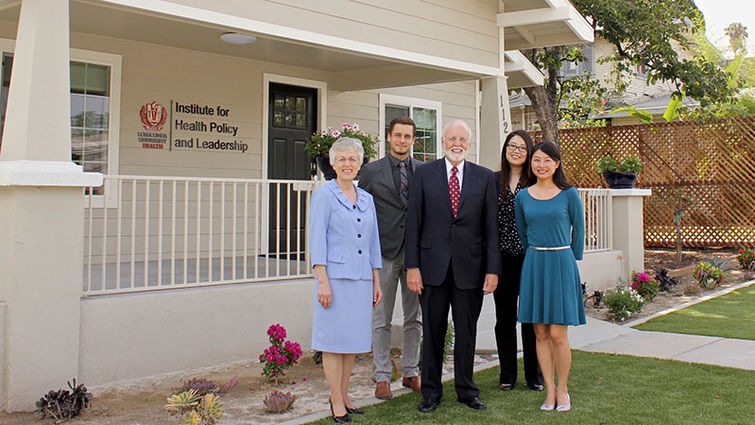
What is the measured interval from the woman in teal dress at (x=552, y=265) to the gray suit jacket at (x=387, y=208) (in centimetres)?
89

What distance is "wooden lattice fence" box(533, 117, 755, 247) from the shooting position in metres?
13.2

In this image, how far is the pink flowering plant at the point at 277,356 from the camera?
498 centimetres

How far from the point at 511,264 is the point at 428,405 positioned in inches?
44.7

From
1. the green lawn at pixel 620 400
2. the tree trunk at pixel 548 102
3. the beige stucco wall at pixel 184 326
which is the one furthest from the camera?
the tree trunk at pixel 548 102

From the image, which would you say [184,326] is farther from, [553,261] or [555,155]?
[555,155]

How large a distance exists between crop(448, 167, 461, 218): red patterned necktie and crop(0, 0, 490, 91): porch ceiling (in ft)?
8.09

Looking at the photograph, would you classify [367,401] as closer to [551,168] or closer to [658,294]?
[551,168]

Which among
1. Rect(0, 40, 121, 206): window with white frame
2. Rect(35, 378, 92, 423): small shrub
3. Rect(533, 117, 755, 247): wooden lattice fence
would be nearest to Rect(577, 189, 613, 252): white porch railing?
Rect(533, 117, 755, 247): wooden lattice fence

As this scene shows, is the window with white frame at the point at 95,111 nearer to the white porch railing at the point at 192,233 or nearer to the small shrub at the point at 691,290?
the white porch railing at the point at 192,233

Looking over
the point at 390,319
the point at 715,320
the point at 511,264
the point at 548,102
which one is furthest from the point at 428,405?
the point at 548,102

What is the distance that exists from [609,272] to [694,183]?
202 inches

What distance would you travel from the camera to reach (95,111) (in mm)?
7102

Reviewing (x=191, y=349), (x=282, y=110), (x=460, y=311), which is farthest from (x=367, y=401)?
(x=282, y=110)

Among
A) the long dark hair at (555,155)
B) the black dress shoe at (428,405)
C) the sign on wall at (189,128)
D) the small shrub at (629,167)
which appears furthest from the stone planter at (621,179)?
the black dress shoe at (428,405)
